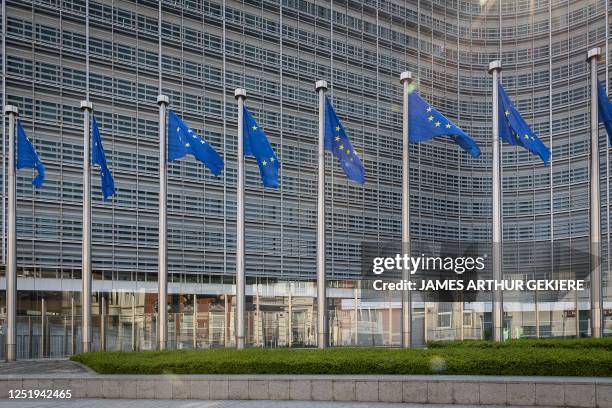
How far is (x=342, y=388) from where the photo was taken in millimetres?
18109

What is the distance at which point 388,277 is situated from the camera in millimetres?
55125

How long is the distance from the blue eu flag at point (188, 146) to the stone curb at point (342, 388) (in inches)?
350

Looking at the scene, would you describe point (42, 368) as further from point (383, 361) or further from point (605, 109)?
point (605, 109)

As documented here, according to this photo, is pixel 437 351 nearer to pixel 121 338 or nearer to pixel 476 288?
pixel 121 338

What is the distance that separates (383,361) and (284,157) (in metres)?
29.9

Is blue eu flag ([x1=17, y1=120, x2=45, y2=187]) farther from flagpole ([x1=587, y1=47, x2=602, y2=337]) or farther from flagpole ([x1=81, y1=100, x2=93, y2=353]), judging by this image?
flagpole ([x1=587, y1=47, x2=602, y2=337])

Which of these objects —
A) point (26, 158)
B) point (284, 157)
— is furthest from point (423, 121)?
point (284, 157)

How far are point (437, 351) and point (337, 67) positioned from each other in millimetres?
33446

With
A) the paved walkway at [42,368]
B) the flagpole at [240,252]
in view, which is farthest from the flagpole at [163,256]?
the paved walkway at [42,368]

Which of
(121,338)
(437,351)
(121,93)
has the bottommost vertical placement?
(121,338)

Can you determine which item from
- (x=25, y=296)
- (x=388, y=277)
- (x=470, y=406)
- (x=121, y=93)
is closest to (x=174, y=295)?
(x=25, y=296)

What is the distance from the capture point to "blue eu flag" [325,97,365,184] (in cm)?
2533

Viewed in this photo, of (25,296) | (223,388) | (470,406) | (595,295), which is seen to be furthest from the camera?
(25,296)

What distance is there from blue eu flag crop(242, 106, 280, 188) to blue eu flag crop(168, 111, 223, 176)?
4.35ft
